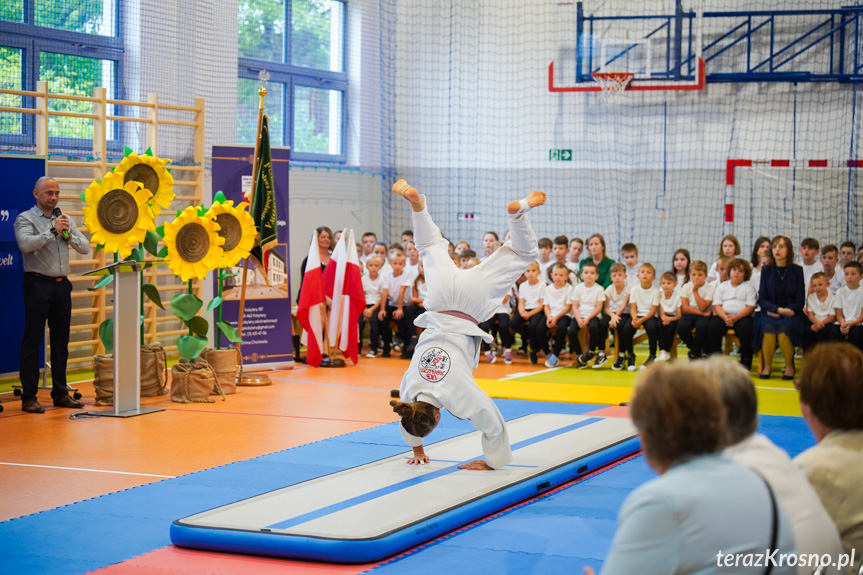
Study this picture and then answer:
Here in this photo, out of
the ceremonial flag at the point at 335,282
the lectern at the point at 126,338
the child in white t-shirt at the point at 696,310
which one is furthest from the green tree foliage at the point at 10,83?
the child in white t-shirt at the point at 696,310

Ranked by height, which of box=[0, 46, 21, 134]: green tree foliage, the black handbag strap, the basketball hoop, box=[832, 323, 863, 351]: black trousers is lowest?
box=[832, 323, 863, 351]: black trousers

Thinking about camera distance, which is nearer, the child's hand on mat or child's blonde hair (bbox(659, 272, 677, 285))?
the child's hand on mat

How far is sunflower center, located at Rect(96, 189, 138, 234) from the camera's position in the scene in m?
6.57

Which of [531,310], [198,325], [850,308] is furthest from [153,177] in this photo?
[850,308]

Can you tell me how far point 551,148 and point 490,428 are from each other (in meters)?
8.52

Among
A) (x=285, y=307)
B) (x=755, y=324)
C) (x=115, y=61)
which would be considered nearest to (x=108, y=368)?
(x=285, y=307)

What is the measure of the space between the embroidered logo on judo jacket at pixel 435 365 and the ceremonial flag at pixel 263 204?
3.83 m

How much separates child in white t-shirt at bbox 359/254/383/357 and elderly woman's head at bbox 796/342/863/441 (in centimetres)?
832

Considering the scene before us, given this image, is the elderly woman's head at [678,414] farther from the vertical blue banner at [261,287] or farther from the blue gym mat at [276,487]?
the vertical blue banner at [261,287]

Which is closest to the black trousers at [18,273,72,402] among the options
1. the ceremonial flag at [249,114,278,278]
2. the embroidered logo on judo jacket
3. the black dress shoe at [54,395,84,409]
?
the black dress shoe at [54,395,84,409]

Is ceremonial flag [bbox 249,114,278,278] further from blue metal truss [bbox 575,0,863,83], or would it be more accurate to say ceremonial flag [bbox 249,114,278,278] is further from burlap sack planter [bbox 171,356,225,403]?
blue metal truss [bbox 575,0,863,83]

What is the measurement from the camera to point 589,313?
933cm

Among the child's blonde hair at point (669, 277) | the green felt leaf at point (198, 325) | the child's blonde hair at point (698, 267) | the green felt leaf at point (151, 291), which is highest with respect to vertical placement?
the child's blonde hair at point (698, 267)

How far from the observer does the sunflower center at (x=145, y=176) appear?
683cm
